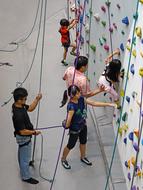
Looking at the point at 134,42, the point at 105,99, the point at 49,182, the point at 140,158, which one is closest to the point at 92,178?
the point at 49,182

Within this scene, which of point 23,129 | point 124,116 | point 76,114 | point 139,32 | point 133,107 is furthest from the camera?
point 76,114

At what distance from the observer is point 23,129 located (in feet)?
10.8

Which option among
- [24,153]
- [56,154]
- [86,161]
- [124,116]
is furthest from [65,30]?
[124,116]

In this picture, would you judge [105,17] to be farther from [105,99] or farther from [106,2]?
[105,99]

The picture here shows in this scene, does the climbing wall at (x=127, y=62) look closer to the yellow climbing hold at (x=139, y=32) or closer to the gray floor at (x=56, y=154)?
the yellow climbing hold at (x=139, y=32)

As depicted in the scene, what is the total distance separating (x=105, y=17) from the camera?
368cm

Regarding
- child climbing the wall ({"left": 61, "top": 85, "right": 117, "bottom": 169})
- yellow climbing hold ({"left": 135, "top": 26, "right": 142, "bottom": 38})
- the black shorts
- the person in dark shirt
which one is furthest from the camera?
the black shorts

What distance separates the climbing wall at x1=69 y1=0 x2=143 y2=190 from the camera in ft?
8.96

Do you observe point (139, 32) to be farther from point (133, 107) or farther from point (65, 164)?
point (65, 164)

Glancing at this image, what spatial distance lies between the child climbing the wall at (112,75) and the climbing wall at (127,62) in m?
0.06

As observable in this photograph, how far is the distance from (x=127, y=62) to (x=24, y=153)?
1.20 metres

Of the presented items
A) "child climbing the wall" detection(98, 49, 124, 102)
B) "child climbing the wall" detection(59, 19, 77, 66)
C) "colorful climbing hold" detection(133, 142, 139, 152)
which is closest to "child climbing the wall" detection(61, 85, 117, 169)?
"child climbing the wall" detection(98, 49, 124, 102)

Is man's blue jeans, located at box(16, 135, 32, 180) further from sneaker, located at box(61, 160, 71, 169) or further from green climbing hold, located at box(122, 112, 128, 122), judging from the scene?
green climbing hold, located at box(122, 112, 128, 122)

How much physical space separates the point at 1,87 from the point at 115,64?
7.20 ft
